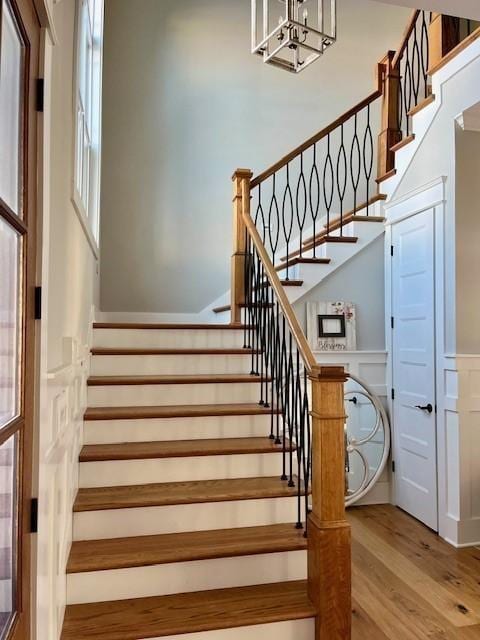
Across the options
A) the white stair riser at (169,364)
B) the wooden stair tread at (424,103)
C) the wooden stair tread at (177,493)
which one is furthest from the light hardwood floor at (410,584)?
the wooden stair tread at (424,103)

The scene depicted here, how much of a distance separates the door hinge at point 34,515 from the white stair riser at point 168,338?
2.23m

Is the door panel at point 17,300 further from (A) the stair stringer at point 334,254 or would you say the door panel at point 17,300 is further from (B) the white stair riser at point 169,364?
(A) the stair stringer at point 334,254

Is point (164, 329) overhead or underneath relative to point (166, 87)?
underneath

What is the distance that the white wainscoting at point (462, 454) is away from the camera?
3.26m

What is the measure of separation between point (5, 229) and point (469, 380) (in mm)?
3136

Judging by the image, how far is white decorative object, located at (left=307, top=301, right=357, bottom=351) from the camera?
4141 millimetres

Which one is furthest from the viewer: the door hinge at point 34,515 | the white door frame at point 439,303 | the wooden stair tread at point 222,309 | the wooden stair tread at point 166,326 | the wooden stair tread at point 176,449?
the wooden stair tread at point 222,309

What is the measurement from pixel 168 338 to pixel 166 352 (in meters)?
0.29

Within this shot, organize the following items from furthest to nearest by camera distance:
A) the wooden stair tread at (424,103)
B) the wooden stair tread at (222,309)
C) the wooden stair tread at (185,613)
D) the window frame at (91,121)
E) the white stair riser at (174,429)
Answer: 1. the wooden stair tread at (222,309)
2. the wooden stair tread at (424,103)
3. the window frame at (91,121)
4. the white stair riser at (174,429)
5. the wooden stair tread at (185,613)

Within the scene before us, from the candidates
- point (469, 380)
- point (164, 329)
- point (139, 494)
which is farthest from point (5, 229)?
point (469, 380)

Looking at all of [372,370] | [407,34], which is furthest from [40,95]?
[407,34]

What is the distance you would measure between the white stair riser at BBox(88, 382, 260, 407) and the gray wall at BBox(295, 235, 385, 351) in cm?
132

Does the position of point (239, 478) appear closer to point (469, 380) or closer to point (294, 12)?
point (469, 380)

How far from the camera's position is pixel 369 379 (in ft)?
13.8
